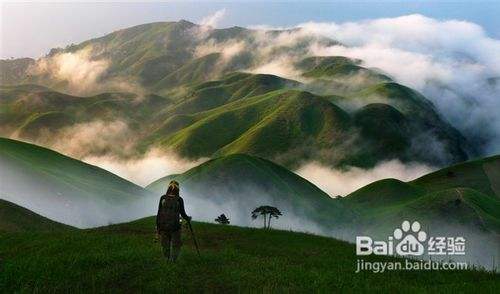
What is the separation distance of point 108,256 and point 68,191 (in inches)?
3960

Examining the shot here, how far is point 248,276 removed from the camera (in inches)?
850

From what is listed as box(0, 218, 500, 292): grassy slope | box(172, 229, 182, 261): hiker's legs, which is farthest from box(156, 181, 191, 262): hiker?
box(0, 218, 500, 292): grassy slope

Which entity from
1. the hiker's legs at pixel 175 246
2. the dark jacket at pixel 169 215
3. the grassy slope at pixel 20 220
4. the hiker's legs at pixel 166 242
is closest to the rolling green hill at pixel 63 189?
the grassy slope at pixel 20 220

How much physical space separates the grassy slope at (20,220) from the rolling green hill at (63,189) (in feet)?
155

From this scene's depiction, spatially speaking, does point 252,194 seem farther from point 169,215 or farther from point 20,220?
point 169,215

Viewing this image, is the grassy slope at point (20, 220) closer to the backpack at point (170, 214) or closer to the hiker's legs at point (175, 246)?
the backpack at point (170, 214)

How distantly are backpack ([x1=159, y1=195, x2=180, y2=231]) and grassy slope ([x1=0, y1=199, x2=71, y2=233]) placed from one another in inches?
1349

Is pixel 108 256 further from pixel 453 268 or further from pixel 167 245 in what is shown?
pixel 453 268

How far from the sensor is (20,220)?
58.8m

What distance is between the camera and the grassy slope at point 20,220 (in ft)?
184

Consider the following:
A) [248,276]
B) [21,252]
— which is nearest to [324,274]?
[248,276]

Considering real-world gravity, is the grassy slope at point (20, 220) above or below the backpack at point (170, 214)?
above

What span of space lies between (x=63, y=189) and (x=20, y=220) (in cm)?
6197

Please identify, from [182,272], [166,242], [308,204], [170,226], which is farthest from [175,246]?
[308,204]
